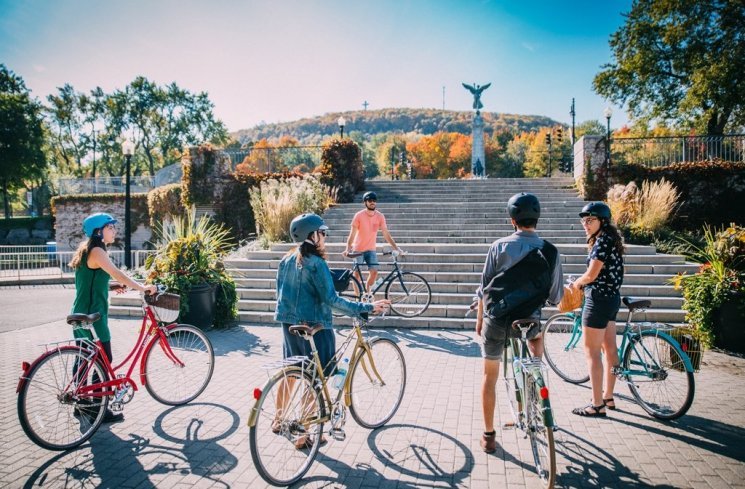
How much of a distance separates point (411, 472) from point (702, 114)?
2714cm

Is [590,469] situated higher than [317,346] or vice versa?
[317,346]

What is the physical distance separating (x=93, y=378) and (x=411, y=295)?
551 cm

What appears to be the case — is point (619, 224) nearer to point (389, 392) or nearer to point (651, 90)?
point (389, 392)

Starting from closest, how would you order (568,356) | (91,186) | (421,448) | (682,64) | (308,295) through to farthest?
(308,295) < (421,448) < (568,356) < (682,64) < (91,186)

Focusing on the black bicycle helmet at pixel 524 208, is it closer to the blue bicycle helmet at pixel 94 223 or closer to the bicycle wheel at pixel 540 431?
the bicycle wheel at pixel 540 431

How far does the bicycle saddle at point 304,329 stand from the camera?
10.5 ft

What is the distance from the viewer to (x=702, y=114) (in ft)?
74.6

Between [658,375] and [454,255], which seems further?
[454,255]

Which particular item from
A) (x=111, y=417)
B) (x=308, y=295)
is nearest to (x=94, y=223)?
(x=111, y=417)

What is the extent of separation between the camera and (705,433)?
387 centimetres

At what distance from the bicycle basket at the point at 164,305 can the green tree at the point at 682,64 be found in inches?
961

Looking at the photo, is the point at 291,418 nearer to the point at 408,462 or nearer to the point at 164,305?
the point at 408,462

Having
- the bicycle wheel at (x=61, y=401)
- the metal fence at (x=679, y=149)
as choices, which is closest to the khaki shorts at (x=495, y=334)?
the bicycle wheel at (x=61, y=401)

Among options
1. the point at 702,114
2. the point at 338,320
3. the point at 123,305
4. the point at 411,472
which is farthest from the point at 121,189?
the point at 702,114
